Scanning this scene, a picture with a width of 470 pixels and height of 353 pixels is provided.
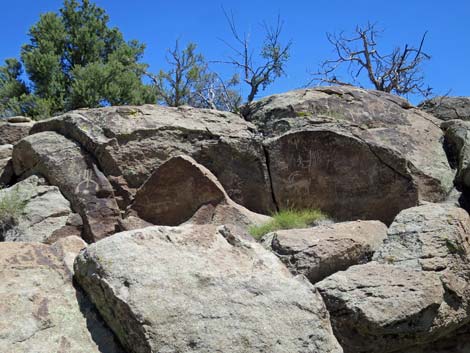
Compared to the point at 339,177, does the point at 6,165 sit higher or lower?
higher

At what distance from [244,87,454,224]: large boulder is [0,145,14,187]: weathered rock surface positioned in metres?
2.93

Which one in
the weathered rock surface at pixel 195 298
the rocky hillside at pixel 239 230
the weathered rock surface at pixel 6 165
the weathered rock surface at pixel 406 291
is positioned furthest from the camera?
the weathered rock surface at pixel 6 165

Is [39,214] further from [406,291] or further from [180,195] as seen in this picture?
[406,291]

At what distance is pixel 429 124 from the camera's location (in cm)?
747

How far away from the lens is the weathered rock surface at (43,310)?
3.36 meters

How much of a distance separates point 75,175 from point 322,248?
2.75 meters

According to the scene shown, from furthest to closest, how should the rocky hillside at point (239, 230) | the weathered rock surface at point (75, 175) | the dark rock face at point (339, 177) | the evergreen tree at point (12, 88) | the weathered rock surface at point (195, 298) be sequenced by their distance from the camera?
the evergreen tree at point (12, 88)
the dark rock face at point (339, 177)
the weathered rock surface at point (75, 175)
the rocky hillside at point (239, 230)
the weathered rock surface at point (195, 298)

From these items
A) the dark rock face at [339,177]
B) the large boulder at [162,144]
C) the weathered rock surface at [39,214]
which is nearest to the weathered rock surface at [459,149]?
the dark rock face at [339,177]

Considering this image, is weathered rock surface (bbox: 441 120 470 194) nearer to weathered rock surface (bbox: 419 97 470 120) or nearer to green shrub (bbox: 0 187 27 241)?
weathered rock surface (bbox: 419 97 470 120)

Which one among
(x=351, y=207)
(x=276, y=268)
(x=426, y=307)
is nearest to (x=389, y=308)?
(x=426, y=307)

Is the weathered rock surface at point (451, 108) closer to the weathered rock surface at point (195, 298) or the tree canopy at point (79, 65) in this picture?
the weathered rock surface at point (195, 298)

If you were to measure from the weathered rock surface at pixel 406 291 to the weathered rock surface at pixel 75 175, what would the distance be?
2.43m

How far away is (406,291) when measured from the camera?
4387 mm

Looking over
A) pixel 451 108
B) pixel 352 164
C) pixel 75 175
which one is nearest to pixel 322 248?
pixel 352 164
